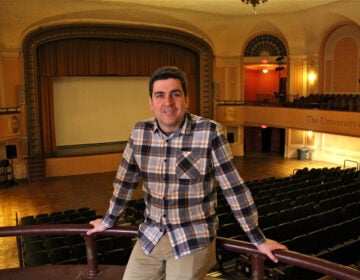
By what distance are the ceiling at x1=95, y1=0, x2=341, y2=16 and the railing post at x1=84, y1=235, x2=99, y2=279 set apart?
14.2m

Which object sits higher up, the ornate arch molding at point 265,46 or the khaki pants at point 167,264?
the ornate arch molding at point 265,46

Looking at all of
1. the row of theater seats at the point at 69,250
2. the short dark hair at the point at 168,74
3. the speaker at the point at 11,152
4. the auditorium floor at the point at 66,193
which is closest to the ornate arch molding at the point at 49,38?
the speaker at the point at 11,152

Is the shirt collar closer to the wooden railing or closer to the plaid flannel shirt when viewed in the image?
the plaid flannel shirt

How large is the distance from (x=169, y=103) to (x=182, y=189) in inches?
17.4

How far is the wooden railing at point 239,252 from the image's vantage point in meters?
1.67

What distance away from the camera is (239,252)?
1954 millimetres

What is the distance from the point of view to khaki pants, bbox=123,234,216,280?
1.91 meters

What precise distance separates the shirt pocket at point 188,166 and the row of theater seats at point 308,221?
9.27 ft

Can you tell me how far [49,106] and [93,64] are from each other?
269cm

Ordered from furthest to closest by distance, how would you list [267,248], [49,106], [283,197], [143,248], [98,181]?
1. [49,106]
2. [98,181]
3. [283,197]
4. [143,248]
5. [267,248]

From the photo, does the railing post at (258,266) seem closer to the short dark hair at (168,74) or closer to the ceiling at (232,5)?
the short dark hair at (168,74)

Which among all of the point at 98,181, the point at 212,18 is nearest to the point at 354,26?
the point at 212,18

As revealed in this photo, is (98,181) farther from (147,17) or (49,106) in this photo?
(147,17)

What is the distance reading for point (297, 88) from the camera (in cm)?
1920
